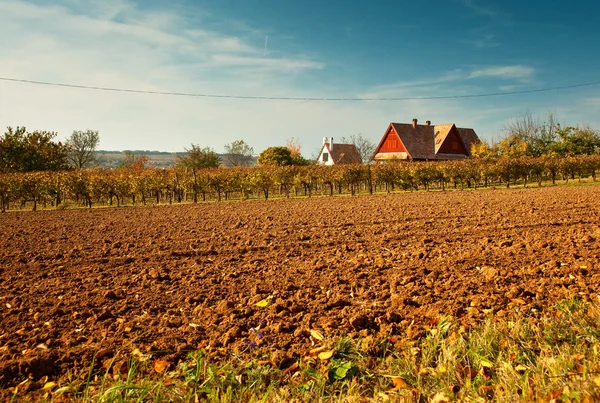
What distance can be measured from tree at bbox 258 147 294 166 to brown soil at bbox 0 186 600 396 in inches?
1527

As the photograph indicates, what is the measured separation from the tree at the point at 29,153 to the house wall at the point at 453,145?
43.8m

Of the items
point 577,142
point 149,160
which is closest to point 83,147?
point 149,160

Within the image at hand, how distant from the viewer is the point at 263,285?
5.54 m

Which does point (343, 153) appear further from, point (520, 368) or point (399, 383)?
point (399, 383)

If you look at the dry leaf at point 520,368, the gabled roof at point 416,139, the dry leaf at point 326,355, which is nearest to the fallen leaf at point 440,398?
the dry leaf at point 520,368

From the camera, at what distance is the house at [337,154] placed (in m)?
61.0

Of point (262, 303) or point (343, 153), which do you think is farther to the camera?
point (343, 153)

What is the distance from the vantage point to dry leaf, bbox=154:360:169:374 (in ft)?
10.8

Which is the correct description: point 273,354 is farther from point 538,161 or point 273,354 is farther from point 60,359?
point 538,161

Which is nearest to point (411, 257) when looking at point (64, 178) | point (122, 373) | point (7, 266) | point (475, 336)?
point (475, 336)

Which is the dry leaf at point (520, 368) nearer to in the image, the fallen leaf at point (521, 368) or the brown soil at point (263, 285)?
the fallen leaf at point (521, 368)

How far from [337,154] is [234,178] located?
35.3 meters

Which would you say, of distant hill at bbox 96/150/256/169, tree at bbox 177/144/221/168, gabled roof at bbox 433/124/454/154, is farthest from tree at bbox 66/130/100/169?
gabled roof at bbox 433/124/454/154

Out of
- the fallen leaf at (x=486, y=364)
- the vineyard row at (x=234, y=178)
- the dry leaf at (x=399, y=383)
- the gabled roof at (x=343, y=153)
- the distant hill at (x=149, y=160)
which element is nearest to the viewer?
the dry leaf at (x=399, y=383)
